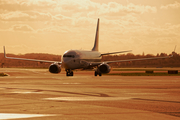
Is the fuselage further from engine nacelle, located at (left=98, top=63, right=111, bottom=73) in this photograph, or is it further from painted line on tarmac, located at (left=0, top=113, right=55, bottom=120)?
painted line on tarmac, located at (left=0, top=113, right=55, bottom=120)

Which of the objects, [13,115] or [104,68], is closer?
[13,115]

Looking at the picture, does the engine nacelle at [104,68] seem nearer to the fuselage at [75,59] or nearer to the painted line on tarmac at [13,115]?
the fuselage at [75,59]

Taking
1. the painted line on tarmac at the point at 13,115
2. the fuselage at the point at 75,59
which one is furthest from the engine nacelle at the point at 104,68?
the painted line on tarmac at the point at 13,115

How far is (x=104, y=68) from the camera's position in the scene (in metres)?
45.7

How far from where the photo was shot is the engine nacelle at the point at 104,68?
45.4 metres

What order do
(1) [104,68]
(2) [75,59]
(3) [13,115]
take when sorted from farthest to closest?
(1) [104,68]
(2) [75,59]
(3) [13,115]

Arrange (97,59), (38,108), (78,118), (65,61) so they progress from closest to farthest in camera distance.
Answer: (78,118) → (38,108) → (65,61) → (97,59)

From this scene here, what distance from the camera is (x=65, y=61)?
4403 centimetres

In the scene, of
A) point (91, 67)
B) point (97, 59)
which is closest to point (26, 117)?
point (91, 67)

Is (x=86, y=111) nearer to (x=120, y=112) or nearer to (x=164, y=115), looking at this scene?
(x=120, y=112)

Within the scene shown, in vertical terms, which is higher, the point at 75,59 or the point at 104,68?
the point at 75,59

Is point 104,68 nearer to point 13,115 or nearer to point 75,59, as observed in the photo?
point 75,59

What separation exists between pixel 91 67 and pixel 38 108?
3867cm

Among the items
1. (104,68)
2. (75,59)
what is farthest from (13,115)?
(104,68)
